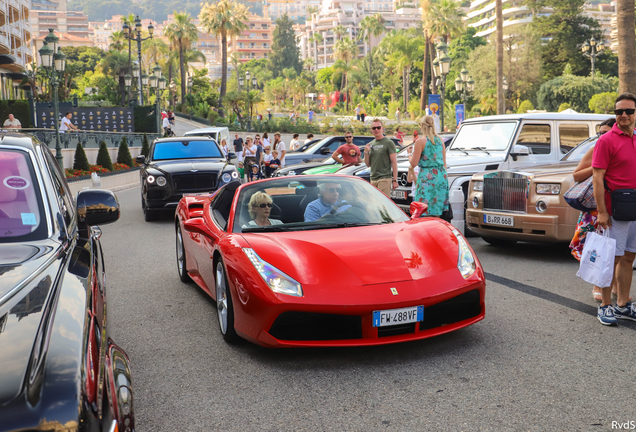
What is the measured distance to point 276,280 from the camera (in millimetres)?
4508

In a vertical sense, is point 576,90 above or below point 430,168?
above

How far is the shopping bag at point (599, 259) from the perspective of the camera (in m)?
5.32

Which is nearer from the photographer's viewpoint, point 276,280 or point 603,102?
point 276,280

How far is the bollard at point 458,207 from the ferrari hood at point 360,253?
17.2 ft

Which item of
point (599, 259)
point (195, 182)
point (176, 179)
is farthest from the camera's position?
point (195, 182)

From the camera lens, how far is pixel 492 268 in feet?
26.6

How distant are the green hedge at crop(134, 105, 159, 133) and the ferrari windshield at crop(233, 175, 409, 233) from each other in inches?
1801

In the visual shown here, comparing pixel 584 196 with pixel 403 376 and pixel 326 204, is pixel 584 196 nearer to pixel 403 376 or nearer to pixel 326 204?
pixel 326 204

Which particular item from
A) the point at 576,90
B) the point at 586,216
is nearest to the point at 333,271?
the point at 586,216

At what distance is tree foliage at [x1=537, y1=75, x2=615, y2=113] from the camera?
217 ft

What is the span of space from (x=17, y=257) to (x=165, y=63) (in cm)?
9948

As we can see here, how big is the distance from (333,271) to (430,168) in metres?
5.41

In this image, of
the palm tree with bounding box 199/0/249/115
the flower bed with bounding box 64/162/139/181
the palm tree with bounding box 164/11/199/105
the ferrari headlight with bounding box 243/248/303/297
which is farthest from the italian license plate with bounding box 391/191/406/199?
the palm tree with bounding box 164/11/199/105

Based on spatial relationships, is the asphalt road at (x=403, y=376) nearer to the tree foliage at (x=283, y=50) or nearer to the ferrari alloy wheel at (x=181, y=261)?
the ferrari alloy wheel at (x=181, y=261)
